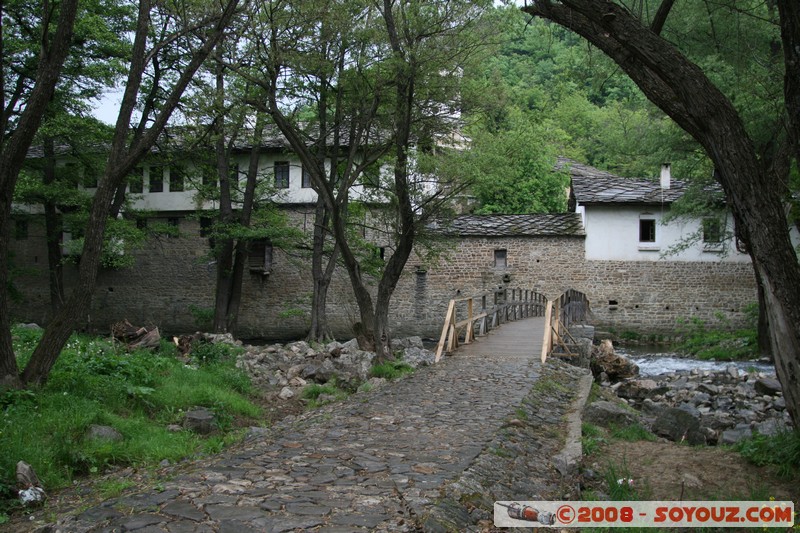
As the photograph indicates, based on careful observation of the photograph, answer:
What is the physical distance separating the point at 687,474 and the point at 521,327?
12.3 m

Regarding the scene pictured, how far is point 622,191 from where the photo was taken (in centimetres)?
2584

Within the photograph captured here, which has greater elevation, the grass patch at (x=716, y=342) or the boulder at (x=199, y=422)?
the boulder at (x=199, y=422)

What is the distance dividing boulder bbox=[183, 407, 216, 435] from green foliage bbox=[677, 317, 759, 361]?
1691cm

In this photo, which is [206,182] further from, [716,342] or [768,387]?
[768,387]

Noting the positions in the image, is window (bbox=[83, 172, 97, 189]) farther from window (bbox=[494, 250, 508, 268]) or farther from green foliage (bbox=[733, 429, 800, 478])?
green foliage (bbox=[733, 429, 800, 478])

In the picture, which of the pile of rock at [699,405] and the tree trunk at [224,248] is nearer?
the pile of rock at [699,405]

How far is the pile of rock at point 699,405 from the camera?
26.6 feet

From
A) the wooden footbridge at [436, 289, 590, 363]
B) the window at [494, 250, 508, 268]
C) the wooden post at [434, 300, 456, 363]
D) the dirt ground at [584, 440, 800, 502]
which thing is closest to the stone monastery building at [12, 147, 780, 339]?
the window at [494, 250, 508, 268]

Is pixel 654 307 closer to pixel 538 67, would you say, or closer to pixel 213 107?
pixel 213 107

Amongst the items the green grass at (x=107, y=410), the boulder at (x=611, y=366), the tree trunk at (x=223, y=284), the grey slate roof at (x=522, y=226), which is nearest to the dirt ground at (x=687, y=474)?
the green grass at (x=107, y=410)

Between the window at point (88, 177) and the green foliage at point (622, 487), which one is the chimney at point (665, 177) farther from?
the green foliage at point (622, 487)

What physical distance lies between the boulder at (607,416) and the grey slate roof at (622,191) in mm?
18052

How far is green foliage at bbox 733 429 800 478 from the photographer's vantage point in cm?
536

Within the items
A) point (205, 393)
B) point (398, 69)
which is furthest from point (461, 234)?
point (205, 393)
